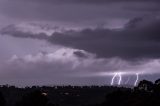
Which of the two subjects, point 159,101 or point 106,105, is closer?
point 159,101

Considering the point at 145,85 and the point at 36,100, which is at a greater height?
the point at 145,85

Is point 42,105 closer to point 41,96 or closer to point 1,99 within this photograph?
point 41,96

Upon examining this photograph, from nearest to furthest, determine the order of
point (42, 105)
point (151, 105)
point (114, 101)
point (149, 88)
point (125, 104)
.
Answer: point (151, 105)
point (42, 105)
point (125, 104)
point (114, 101)
point (149, 88)

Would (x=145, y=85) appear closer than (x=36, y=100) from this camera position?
No

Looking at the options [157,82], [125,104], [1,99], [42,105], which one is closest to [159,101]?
[125,104]

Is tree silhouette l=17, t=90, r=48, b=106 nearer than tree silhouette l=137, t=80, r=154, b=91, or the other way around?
tree silhouette l=17, t=90, r=48, b=106

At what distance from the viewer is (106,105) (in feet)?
391

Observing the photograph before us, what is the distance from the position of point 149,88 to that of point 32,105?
141 feet

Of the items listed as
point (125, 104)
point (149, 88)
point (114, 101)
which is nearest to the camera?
point (125, 104)

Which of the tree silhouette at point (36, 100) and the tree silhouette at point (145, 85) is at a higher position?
the tree silhouette at point (145, 85)

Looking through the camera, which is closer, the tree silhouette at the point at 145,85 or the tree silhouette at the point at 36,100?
the tree silhouette at the point at 36,100

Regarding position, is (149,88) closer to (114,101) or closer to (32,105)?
(114,101)

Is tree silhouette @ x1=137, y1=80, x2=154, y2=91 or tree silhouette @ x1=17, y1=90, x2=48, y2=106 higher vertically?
tree silhouette @ x1=137, y1=80, x2=154, y2=91

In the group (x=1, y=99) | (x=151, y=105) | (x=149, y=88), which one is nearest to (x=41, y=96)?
(x=1, y=99)
